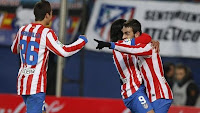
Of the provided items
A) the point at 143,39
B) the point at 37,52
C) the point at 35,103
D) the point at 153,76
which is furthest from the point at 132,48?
the point at 35,103

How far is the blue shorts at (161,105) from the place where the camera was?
718cm

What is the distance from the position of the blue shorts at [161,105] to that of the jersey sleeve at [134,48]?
55 cm

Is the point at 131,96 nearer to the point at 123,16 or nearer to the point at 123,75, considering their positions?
the point at 123,75

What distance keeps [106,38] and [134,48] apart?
4.75 meters

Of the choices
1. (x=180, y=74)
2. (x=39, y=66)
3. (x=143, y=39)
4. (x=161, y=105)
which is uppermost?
(x=143, y=39)

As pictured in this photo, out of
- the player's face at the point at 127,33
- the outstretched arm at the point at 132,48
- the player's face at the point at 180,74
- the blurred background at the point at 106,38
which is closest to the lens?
the outstretched arm at the point at 132,48

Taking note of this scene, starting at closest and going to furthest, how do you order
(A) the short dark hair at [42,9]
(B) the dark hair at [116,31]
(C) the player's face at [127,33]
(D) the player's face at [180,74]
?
(A) the short dark hair at [42,9], (C) the player's face at [127,33], (B) the dark hair at [116,31], (D) the player's face at [180,74]

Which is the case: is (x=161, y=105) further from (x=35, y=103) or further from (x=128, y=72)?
(x=35, y=103)

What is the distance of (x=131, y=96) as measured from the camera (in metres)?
7.28

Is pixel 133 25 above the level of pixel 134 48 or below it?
above

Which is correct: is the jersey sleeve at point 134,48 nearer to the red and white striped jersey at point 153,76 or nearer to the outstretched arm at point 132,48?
the outstretched arm at point 132,48

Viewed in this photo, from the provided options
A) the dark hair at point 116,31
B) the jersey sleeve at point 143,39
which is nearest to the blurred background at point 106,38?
the dark hair at point 116,31

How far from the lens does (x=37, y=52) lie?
6.99 meters

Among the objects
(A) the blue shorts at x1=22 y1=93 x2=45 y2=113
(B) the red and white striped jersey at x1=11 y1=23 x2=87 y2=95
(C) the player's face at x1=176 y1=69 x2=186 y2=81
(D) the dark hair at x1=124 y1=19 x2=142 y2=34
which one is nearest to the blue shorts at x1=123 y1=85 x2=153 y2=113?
(D) the dark hair at x1=124 y1=19 x2=142 y2=34
